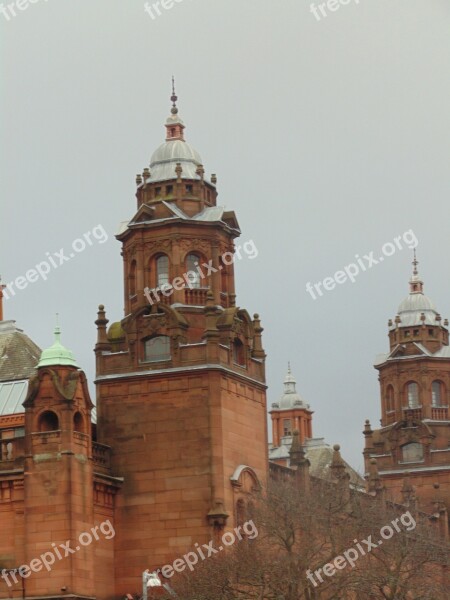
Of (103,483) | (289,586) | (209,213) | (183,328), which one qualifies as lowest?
(289,586)

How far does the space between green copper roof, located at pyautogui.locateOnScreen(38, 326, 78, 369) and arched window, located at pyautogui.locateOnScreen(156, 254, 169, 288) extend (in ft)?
31.0

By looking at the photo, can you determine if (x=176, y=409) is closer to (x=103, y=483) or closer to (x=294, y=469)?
(x=103, y=483)

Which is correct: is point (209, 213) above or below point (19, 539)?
above

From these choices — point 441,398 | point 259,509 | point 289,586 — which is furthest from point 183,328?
point 441,398

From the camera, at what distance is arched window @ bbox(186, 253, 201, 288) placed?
Result: 95.9 meters

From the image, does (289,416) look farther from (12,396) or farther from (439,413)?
(12,396)

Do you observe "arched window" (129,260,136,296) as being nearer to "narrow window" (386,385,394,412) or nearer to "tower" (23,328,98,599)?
"tower" (23,328,98,599)

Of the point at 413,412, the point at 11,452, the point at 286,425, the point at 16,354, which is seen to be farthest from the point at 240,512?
the point at 286,425

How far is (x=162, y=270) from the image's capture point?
96.5 m

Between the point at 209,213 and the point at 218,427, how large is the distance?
41.4 ft

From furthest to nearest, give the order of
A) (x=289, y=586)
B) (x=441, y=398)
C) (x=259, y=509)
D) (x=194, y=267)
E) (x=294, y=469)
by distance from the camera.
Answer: (x=441, y=398), (x=294, y=469), (x=194, y=267), (x=259, y=509), (x=289, y=586)

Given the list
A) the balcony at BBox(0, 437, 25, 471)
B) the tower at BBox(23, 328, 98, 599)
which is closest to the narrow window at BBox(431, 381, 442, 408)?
the tower at BBox(23, 328, 98, 599)

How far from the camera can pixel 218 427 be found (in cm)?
9119

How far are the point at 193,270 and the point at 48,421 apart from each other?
1377cm
